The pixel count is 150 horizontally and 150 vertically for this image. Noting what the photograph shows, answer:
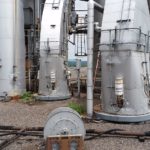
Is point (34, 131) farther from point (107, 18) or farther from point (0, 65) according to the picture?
point (0, 65)

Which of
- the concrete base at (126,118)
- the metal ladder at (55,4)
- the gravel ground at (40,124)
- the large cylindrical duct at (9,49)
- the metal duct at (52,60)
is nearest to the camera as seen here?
the gravel ground at (40,124)

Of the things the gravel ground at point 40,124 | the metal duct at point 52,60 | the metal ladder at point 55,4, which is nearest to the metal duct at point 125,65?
the gravel ground at point 40,124

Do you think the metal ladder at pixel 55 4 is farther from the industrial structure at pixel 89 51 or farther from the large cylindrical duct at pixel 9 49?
the large cylindrical duct at pixel 9 49

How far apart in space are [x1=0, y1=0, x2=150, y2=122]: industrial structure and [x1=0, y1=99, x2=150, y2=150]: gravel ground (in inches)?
21.0

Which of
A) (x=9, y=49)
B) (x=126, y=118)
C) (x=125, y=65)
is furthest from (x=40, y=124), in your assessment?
(x=9, y=49)

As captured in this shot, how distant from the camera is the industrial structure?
998cm

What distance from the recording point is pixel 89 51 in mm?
10680

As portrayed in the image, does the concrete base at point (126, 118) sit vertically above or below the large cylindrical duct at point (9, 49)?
below

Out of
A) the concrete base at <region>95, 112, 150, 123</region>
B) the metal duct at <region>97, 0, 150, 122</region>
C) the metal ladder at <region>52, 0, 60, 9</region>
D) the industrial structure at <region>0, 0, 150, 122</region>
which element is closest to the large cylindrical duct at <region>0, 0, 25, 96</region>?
the industrial structure at <region>0, 0, 150, 122</region>

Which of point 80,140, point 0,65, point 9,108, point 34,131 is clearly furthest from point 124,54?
point 0,65

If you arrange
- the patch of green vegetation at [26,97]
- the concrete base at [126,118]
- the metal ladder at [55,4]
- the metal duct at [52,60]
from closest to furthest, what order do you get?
the concrete base at [126,118]
the patch of green vegetation at [26,97]
the metal duct at [52,60]
the metal ladder at [55,4]

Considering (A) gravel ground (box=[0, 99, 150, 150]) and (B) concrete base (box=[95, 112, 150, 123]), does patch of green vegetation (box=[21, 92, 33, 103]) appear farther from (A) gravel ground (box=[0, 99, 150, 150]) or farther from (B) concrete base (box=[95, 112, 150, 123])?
(B) concrete base (box=[95, 112, 150, 123])

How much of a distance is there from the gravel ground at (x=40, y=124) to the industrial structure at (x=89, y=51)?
534mm

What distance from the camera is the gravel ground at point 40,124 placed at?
7664 millimetres
